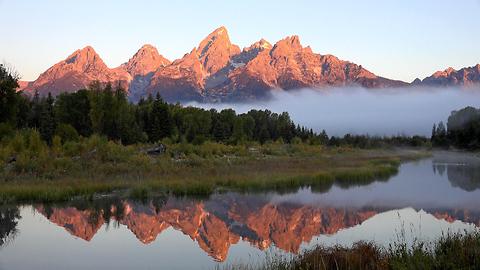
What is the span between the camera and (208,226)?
813 inches

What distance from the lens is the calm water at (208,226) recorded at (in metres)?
15.1

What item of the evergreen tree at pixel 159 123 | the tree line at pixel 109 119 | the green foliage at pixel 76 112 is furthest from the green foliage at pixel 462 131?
the green foliage at pixel 76 112

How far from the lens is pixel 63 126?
52.2m

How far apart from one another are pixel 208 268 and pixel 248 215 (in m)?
9.78

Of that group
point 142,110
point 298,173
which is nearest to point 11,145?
point 298,173

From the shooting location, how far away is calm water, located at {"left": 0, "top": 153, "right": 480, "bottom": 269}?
49.4 feet

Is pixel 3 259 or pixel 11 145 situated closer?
pixel 3 259

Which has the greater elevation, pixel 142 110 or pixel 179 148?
pixel 142 110

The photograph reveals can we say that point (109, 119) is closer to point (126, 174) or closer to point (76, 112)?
point (76, 112)

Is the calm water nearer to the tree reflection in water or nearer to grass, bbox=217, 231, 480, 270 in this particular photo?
the tree reflection in water

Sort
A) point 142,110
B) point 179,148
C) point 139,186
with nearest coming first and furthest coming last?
Answer: point 139,186 < point 179,148 < point 142,110

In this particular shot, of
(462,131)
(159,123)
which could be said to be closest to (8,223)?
(159,123)

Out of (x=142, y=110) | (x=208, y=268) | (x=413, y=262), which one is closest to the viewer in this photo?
(x=413, y=262)

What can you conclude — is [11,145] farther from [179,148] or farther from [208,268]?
[208,268]
